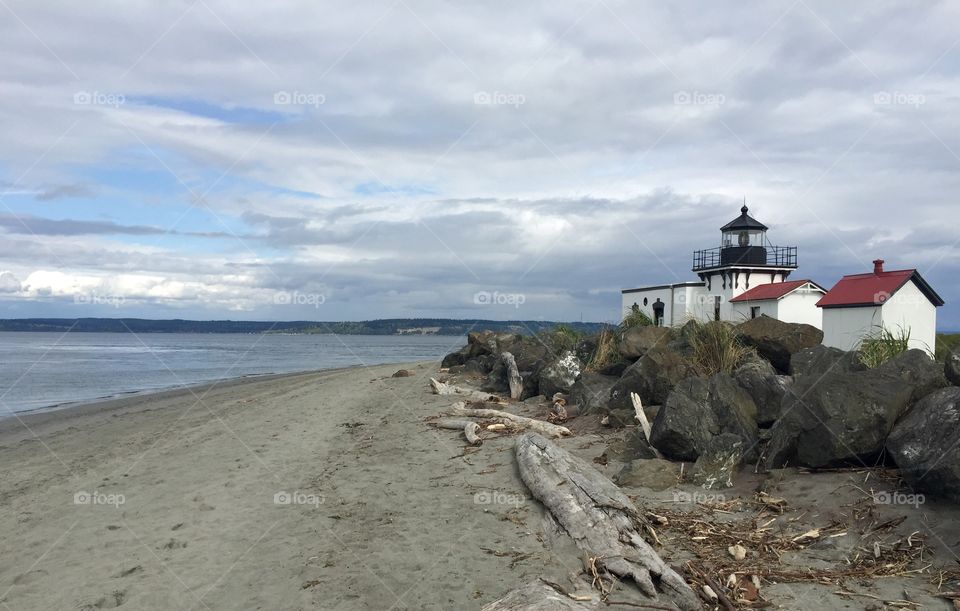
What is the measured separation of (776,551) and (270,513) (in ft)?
18.9

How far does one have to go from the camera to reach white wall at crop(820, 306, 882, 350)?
2288 centimetres

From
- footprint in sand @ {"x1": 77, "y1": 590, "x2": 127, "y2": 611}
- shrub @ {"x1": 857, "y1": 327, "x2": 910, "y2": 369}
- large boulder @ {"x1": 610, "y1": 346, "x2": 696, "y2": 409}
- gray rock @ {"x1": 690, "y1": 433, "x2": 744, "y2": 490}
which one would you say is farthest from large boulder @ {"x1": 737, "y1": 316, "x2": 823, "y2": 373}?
footprint in sand @ {"x1": 77, "y1": 590, "x2": 127, "y2": 611}

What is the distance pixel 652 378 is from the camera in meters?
11.7

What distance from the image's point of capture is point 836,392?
25.2 feet

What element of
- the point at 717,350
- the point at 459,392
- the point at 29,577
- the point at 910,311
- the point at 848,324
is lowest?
the point at 29,577

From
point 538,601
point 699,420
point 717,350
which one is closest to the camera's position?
point 538,601

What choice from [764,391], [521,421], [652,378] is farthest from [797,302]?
[764,391]

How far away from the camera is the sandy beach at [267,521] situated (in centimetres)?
589

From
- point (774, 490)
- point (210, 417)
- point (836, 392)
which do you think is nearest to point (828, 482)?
point (774, 490)

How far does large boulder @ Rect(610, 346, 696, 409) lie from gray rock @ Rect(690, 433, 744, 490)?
294 centimetres

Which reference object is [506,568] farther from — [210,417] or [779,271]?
[779,271]

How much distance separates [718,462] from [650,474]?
0.88 metres

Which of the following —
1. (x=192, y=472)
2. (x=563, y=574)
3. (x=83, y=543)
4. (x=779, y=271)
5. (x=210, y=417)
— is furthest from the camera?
(x=779, y=271)

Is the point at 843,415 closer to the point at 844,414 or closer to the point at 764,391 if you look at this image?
the point at 844,414
